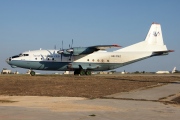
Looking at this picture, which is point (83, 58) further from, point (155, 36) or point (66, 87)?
point (66, 87)

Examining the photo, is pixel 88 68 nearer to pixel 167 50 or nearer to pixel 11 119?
pixel 167 50

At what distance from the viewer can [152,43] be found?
55.2 meters

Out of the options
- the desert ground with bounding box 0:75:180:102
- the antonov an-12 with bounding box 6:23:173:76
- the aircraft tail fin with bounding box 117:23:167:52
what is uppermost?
the aircraft tail fin with bounding box 117:23:167:52

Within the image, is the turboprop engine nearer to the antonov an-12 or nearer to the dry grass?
the antonov an-12

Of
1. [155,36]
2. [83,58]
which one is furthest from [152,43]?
[83,58]

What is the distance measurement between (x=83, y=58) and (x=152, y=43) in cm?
1351

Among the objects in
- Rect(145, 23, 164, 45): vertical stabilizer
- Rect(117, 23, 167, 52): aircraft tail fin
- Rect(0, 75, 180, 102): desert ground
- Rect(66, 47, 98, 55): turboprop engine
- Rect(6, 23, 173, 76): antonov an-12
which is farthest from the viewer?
Rect(145, 23, 164, 45): vertical stabilizer

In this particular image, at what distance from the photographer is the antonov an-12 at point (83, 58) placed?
4722cm

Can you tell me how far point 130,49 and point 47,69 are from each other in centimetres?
1456

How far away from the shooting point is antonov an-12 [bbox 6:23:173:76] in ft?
155

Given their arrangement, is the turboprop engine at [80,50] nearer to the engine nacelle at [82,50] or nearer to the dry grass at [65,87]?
the engine nacelle at [82,50]

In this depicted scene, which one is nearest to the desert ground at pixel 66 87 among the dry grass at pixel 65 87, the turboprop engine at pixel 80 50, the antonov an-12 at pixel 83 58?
the dry grass at pixel 65 87

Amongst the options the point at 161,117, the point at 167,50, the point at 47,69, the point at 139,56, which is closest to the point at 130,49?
the point at 139,56

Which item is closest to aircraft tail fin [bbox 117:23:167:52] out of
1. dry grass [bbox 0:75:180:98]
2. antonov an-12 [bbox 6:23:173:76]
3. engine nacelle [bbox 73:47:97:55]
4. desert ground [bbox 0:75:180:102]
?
antonov an-12 [bbox 6:23:173:76]
